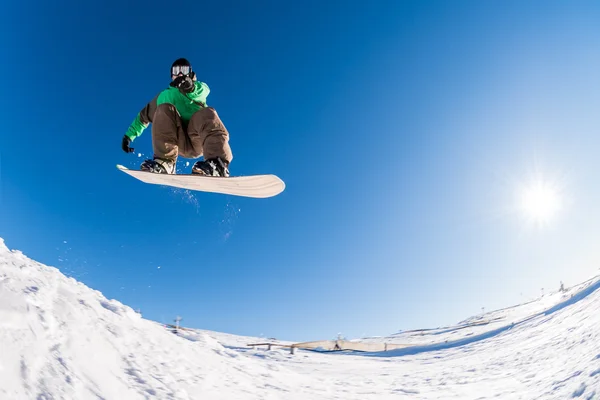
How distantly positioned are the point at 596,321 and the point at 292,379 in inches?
126

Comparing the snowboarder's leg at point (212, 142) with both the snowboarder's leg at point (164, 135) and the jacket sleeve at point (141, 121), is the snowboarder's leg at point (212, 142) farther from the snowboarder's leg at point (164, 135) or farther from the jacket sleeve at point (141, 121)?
the jacket sleeve at point (141, 121)

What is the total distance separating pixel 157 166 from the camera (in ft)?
17.2

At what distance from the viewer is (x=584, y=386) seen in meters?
2.06

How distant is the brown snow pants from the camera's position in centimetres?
508

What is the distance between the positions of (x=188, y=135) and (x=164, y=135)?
0.40 metres

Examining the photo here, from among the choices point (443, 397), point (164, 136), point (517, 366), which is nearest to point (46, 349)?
point (443, 397)

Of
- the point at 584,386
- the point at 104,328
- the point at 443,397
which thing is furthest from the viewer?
the point at 443,397

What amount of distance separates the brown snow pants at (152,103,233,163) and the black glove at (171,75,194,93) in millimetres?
360

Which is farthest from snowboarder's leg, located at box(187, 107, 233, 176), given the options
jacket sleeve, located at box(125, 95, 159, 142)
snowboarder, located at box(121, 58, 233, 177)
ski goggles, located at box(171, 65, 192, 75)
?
jacket sleeve, located at box(125, 95, 159, 142)

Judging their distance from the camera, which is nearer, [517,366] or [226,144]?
[517,366]

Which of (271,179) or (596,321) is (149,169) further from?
(596,321)

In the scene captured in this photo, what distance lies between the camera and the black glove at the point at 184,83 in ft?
17.0

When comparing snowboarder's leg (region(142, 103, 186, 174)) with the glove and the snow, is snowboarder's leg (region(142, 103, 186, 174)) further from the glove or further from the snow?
the snow

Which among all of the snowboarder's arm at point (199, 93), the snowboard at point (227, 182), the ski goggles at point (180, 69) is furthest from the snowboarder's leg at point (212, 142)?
the ski goggles at point (180, 69)
